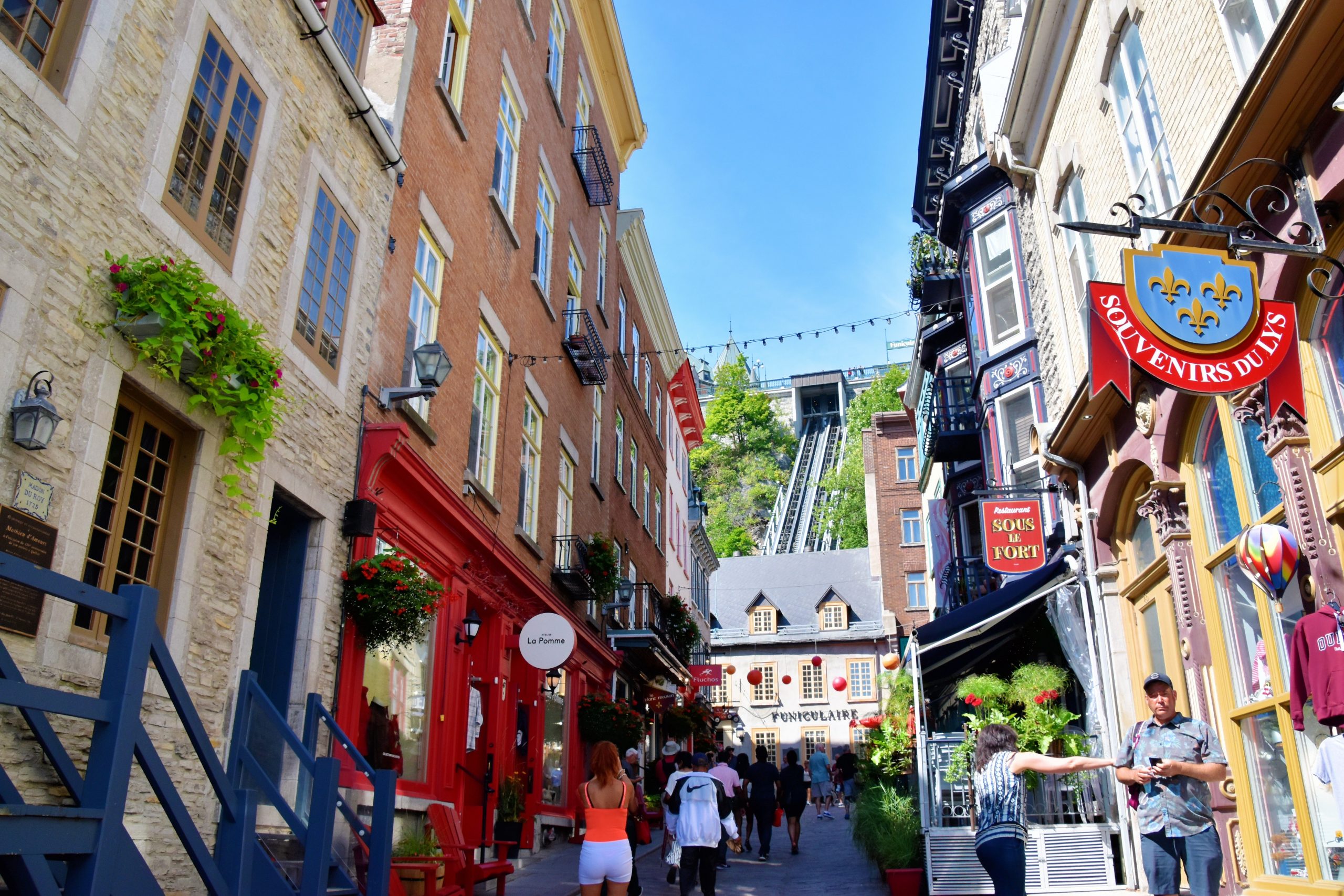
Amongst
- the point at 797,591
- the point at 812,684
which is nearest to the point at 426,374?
the point at 812,684

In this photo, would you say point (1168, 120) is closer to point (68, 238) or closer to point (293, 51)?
point (293, 51)

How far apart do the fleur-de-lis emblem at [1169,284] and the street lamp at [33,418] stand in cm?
643

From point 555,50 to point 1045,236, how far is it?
10.6m

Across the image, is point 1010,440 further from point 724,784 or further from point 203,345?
point 203,345

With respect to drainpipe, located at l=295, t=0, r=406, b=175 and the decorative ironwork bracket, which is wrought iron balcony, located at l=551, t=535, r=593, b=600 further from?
the decorative ironwork bracket

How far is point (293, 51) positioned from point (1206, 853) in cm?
920

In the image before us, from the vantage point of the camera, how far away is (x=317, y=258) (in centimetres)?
944

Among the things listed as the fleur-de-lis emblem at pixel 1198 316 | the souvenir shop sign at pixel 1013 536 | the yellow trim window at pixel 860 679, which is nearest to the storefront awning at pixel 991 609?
the souvenir shop sign at pixel 1013 536

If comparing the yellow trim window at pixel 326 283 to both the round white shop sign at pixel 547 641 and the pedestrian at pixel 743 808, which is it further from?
the pedestrian at pixel 743 808

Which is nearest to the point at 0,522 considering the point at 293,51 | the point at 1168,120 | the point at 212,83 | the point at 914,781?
the point at 212,83

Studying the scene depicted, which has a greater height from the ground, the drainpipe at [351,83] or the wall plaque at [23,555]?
the drainpipe at [351,83]

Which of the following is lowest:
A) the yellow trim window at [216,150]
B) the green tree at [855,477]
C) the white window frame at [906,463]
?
the yellow trim window at [216,150]

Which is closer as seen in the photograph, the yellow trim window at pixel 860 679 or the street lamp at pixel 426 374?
the street lamp at pixel 426 374

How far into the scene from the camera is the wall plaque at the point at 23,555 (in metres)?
5.43
